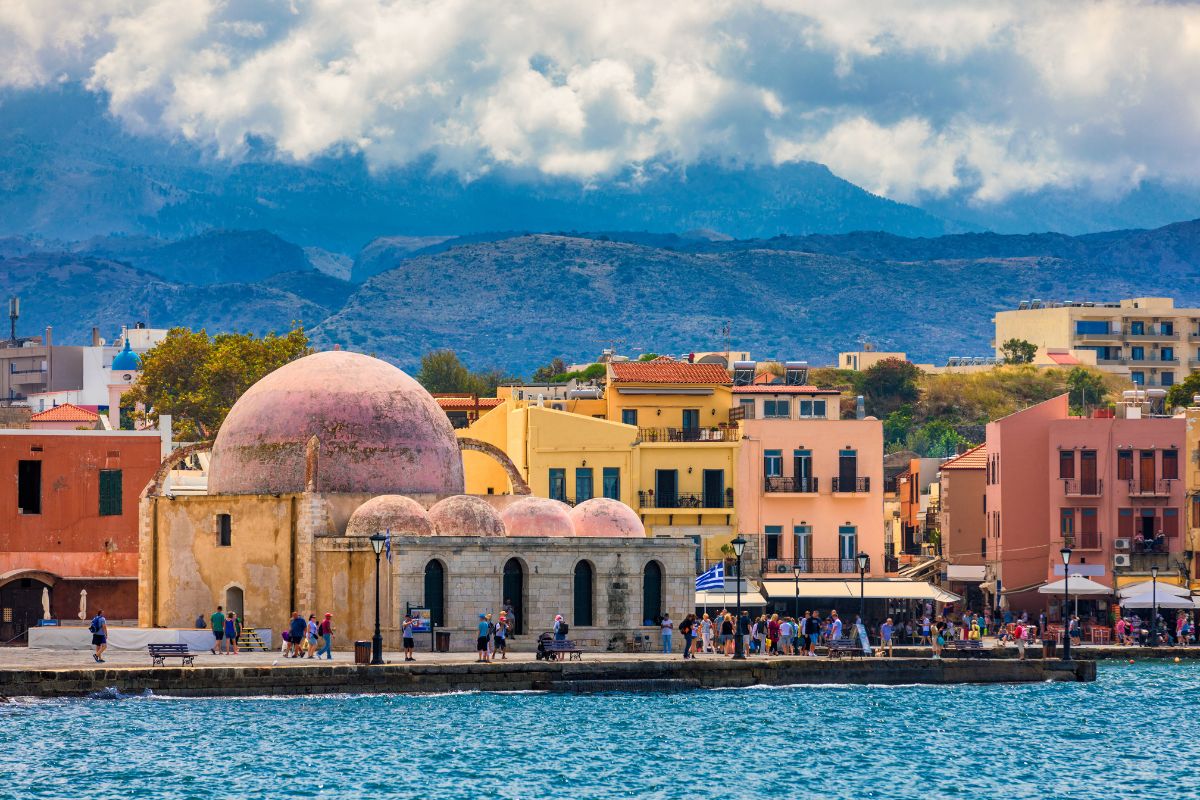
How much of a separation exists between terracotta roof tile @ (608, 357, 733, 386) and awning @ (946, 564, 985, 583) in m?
8.87

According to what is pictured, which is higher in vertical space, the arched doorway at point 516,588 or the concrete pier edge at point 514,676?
the arched doorway at point 516,588

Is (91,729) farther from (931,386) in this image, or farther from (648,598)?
(931,386)

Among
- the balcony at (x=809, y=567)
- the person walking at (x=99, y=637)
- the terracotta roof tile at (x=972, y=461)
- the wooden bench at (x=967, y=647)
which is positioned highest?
the terracotta roof tile at (x=972, y=461)

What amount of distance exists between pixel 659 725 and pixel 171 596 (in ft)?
46.2

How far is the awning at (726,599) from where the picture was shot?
59.6 m

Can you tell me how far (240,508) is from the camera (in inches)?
2031

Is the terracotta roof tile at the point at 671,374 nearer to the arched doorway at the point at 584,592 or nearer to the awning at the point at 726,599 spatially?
the awning at the point at 726,599

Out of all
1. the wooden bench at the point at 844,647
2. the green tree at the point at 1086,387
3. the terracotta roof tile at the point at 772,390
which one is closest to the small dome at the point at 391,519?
the wooden bench at the point at 844,647

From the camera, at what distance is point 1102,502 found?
6600cm

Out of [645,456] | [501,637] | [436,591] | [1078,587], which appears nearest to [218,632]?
[436,591]

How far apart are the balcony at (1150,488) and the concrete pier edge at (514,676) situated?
16.2 meters

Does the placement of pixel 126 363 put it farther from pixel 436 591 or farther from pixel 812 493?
pixel 436 591

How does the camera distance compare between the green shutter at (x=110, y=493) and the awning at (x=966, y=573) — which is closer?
the green shutter at (x=110, y=493)

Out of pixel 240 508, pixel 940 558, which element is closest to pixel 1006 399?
pixel 940 558
